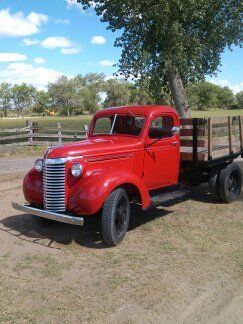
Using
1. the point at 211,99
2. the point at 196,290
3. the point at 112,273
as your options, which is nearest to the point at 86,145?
the point at 112,273

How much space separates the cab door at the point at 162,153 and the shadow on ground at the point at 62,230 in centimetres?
70

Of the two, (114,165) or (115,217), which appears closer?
(115,217)

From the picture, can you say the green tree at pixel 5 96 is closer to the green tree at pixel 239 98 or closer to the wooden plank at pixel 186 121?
the green tree at pixel 239 98

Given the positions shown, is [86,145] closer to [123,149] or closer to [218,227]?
[123,149]

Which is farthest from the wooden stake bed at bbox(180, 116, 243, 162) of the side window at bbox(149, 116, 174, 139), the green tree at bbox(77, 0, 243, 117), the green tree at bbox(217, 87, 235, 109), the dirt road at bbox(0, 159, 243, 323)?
the green tree at bbox(217, 87, 235, 109)

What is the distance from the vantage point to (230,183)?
9.24 meters

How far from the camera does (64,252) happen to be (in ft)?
19.4

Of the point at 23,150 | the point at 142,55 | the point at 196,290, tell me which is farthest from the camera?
the point at 23,150

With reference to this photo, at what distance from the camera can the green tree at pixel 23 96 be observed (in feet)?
549

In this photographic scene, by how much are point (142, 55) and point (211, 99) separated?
130 m

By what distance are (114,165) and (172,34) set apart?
1225 cm

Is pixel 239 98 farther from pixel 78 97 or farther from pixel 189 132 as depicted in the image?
pixel 189 132

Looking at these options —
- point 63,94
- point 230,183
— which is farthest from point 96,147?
point 63,94

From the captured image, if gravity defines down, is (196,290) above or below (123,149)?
below
